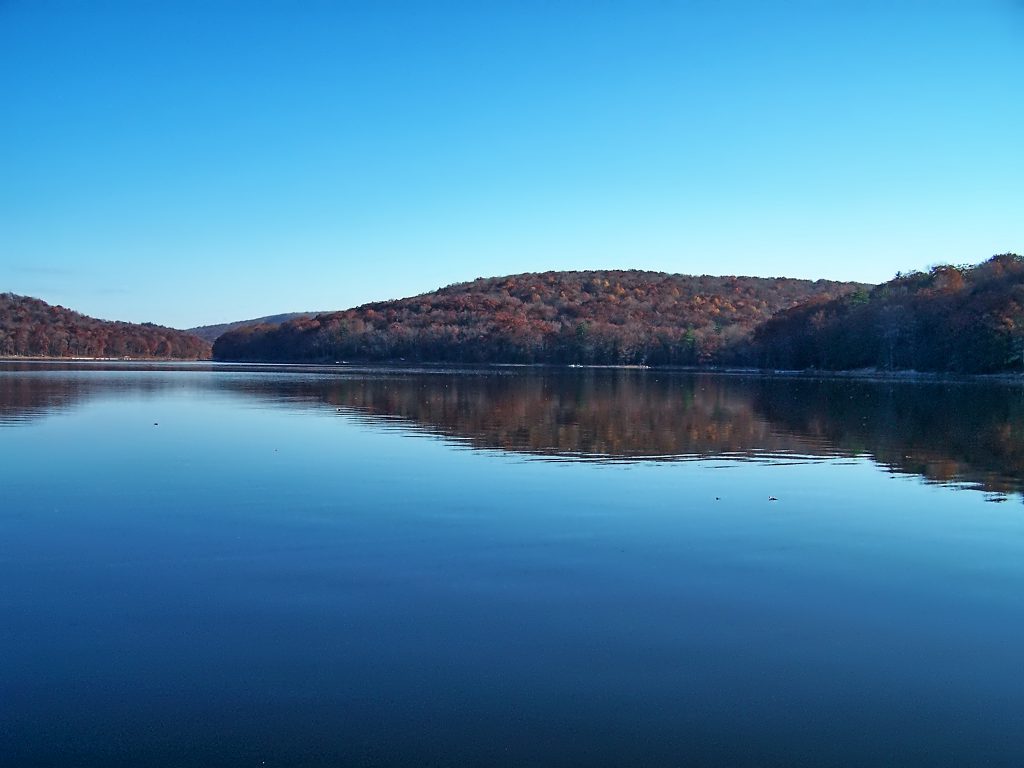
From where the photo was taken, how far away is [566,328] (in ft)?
531

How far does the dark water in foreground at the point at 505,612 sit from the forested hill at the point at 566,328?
362 feet

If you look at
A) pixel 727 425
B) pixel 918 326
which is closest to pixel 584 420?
pixel 727 425

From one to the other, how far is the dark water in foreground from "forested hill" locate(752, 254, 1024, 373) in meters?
66.7

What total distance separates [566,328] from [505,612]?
154m

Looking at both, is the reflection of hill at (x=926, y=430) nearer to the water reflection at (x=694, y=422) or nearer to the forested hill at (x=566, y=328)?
the water reflection at (x=694, y=422)

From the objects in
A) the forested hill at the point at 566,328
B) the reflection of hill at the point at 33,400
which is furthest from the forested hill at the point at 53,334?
the reflection of hill at the point at 33,400

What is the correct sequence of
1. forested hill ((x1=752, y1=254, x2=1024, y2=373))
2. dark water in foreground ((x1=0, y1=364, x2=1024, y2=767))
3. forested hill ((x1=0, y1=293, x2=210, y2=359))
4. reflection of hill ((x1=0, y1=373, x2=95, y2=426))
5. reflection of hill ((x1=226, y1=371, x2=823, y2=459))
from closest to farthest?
dark water in foreground ((x1=0, y1=364, x2=1024, y2=767)) < reflection of hill ((x1=226, y1=371, x2=823, y2=459)) < reflection of hill ((x1=0, y1=373, x2=95, y2=426)) < forested hill ((x1=752, y1=254, x2=1024, y2=373)) < forested hill ((x1=0, y1=293, x2=210, y2=359))

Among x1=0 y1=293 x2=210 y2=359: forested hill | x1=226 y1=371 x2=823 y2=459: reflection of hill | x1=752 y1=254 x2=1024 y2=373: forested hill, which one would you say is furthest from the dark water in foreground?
x1=0 y1=293 x2=210 y2=359: forested hill

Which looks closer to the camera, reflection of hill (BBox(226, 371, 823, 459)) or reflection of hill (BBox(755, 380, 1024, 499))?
reflection of hill (BBox(755, 380, 1024, 499))

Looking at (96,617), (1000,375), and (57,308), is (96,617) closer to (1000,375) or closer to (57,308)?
(1000,375)

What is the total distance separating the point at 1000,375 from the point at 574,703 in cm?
8209

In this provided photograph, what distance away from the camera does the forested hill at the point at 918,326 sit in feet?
254

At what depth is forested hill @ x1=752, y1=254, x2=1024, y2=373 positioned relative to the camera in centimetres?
7756

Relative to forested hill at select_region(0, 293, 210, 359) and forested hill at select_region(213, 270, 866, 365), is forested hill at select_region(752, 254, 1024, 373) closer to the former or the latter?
forested hill at select_region(213, 270, 866, 365)
